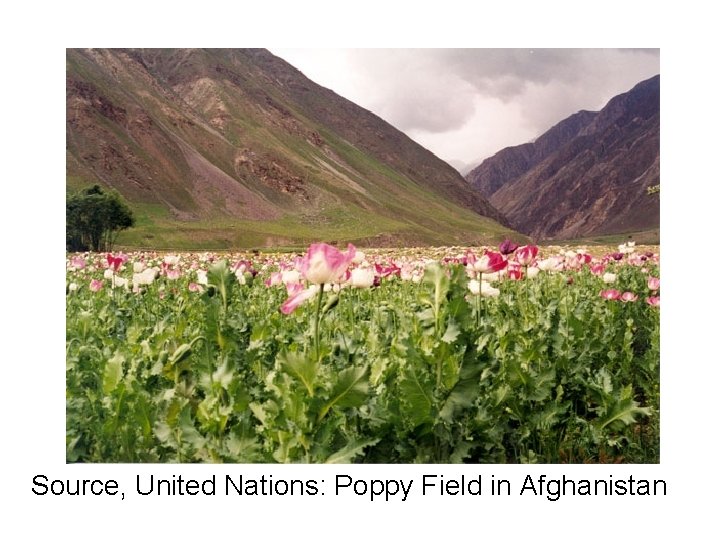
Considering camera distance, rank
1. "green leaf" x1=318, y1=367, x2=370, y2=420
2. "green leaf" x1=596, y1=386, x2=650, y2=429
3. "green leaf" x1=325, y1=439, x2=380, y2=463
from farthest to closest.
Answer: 1. "green leaf" x1=596, y1=386, x2=650, y2=429
2. "green leaf" x1=325, y1=439, x2=380, y2=463
3. "green leaf" x1=318, y1=367, x2=370, y2=420

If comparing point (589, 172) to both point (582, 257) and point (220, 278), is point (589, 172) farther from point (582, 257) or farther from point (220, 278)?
point (220, 278)

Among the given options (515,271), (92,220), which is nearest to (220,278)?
(515,271)

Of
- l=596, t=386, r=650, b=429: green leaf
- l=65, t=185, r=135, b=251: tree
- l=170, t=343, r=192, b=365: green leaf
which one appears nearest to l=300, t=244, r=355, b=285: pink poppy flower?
l=170, t=343, r=192, b=365: green leaf

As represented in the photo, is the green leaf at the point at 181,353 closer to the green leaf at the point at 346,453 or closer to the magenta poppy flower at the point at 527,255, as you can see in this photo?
the green leaf at the point at 346,453

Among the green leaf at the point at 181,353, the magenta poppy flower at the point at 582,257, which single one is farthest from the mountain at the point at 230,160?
the magenta poppy flower at the point at 582,257

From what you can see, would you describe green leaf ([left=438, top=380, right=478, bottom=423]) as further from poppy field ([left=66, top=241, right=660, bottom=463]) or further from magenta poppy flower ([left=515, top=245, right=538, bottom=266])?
magenta poppy flower ([left=515, top=245, right=538, bottom=266])

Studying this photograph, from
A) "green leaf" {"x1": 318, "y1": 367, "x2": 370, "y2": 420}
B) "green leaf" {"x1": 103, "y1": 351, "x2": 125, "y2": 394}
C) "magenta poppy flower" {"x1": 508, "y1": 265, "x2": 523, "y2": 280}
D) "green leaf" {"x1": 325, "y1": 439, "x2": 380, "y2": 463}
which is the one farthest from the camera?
"magenta poppy flower" {"x1": 508, "y1": 265, "x2": 523, "y2": 280}
